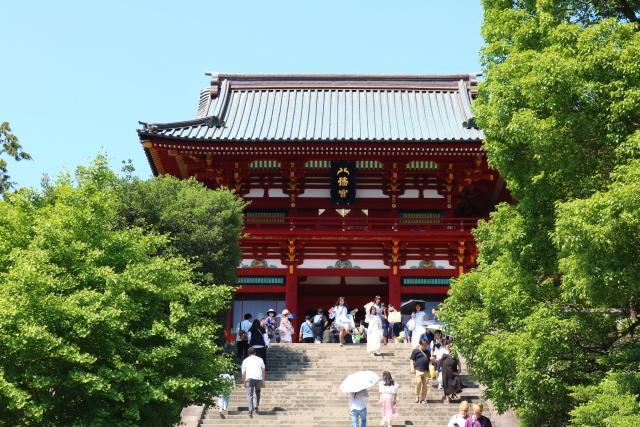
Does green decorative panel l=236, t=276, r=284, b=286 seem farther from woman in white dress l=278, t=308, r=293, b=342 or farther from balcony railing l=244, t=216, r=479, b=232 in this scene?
woman in white dress l=278, t=308, r=293, b=342

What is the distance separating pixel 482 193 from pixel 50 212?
19.5 m

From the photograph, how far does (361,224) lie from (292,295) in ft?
11.0

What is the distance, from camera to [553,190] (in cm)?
1220

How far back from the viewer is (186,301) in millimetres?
15383

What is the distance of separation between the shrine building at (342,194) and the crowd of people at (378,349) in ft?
8.38

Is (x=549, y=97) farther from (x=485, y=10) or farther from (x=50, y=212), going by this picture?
(x=50, y=212)

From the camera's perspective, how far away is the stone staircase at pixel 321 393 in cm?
1750

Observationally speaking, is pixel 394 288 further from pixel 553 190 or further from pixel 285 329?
pixel 553 190

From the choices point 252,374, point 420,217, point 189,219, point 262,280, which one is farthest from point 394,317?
point 252,374

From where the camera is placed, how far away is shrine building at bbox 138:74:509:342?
28.4m

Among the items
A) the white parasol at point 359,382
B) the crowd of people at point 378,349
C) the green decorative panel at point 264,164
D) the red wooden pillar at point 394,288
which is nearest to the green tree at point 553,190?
the crowd of people at point 378,349

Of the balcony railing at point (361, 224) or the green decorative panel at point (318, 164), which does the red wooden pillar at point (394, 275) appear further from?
the green decorative panel at point (318, 164)

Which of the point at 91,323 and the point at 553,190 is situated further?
the point at 91,323

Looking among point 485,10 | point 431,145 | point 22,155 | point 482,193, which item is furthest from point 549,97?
point 22,155
